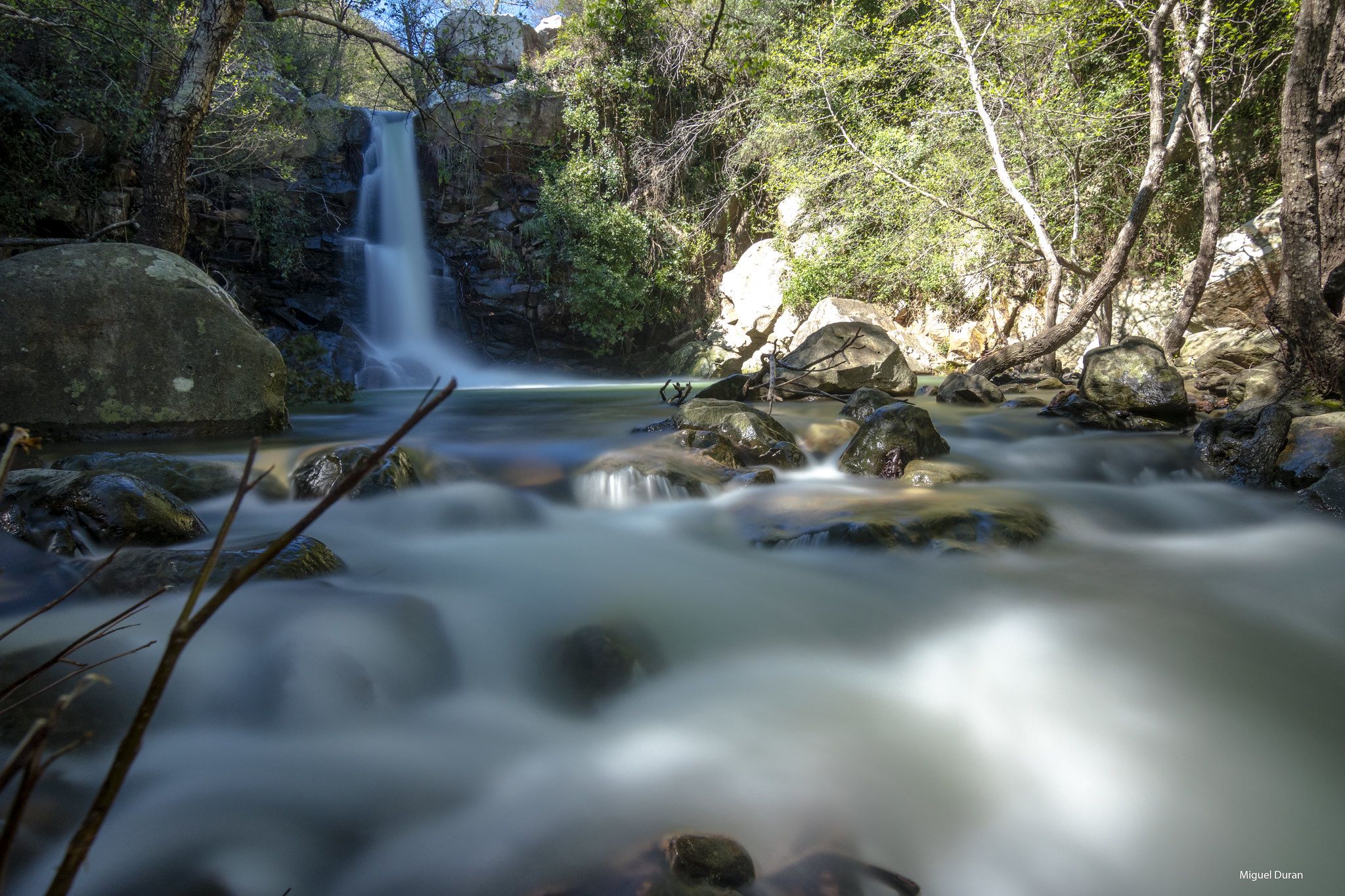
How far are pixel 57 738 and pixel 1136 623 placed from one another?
388 centimetres

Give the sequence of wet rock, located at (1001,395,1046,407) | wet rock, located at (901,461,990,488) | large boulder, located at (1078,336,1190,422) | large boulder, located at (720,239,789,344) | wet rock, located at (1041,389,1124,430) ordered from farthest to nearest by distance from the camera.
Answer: large boulder, located at (720,239,789,344) < wet rock, located at (1001,395,1046,407) < wet rock, located at (1041,389,1124,430) < large boulder, located at (1078,336,1190,422) < wet rock, located at (901,461,990,488)

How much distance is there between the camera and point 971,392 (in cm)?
898

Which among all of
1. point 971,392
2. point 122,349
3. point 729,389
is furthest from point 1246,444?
point 122,349

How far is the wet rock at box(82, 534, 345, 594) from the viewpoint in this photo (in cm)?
280

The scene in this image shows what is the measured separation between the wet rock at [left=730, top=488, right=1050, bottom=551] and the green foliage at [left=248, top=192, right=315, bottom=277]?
12.5 metres

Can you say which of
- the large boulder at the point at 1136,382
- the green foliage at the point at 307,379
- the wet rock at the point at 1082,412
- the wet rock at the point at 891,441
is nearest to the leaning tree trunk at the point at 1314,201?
the large boulder at the point at 1136,382

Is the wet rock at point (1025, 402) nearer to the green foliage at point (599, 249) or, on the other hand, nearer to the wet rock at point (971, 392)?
the wet rock at point (971, 392)

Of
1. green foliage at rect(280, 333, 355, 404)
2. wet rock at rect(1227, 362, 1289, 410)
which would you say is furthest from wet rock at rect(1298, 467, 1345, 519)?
green foliage at rect(280, 333, 355, 404)

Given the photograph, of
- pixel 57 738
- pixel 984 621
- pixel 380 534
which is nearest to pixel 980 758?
pixel 984 621

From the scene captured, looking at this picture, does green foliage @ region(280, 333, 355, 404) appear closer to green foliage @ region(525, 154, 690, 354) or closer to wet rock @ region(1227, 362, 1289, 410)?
green foliage @ region(525, 154, 690, 354)

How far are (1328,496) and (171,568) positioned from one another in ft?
20.2

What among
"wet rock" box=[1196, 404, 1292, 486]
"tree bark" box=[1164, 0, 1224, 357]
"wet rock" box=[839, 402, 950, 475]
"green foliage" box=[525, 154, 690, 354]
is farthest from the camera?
"green foliage" box=[525, 154, 690, 354]

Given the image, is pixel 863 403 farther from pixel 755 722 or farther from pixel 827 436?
pixel 755 722

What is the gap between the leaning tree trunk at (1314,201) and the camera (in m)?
5.80
